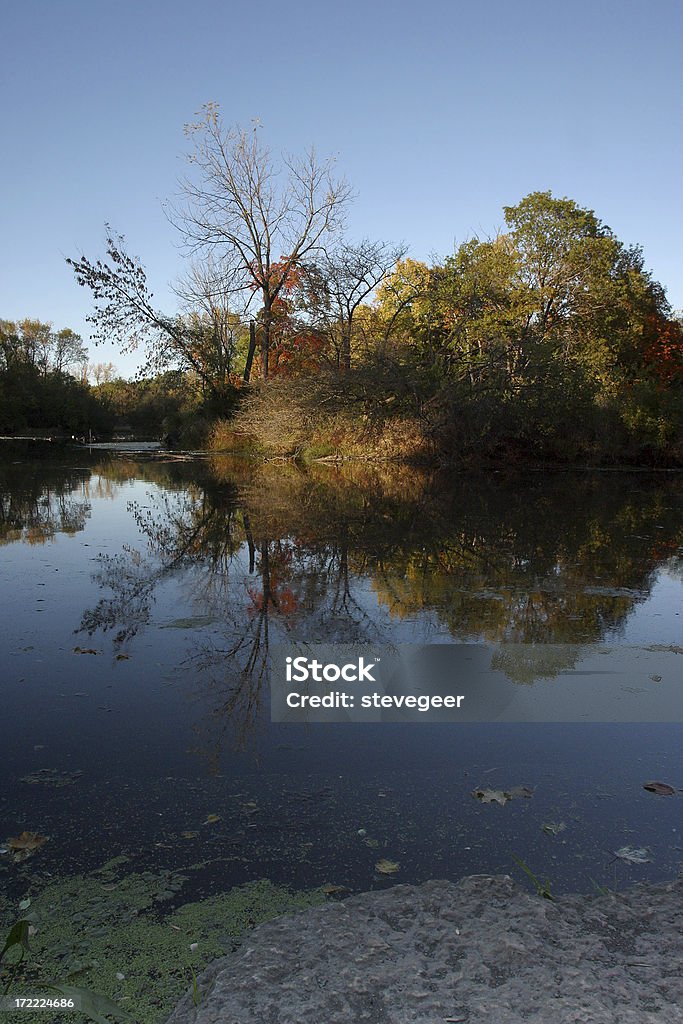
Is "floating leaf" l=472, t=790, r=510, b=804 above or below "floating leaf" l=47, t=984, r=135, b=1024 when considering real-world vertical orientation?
above

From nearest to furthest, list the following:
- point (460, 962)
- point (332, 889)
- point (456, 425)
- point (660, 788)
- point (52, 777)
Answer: point (460, 962) → point (332, 889) → point (660, 788) → point (52, 777) → point (456, 425)

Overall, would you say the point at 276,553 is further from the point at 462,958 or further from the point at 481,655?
the point at 462,958

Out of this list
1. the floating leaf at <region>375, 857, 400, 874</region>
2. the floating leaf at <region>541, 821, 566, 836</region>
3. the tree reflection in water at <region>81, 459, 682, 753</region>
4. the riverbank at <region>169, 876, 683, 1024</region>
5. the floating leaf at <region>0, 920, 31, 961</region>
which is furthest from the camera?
the tree reflection in water at <region>81, 459, 682, 753</region>

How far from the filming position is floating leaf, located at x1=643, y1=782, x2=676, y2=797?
3504 millimetres

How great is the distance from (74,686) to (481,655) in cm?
284

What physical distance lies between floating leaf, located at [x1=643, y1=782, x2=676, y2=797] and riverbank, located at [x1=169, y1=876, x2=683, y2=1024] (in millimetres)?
832

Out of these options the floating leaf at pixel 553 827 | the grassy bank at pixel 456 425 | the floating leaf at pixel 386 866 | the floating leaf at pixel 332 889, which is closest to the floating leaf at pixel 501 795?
the floating leaf at pixel 553 827

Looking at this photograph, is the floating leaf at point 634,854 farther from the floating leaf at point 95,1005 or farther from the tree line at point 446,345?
the tree line at point 446,345

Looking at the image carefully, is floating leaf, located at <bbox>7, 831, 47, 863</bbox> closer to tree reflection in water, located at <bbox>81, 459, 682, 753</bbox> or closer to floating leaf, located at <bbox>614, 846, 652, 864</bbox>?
tree reflection in water, located at <bbox>81, 459, 682, 753</bbox>

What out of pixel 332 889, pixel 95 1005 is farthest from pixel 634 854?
pixel 95 1005

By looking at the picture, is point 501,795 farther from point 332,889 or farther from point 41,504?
point 41,504

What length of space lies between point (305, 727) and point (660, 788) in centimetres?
184

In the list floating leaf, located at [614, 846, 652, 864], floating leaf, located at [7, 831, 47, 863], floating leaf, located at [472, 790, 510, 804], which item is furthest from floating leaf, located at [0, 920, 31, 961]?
floating leaf, located at [614, 846, 652, 864]

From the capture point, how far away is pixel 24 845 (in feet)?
9.97
